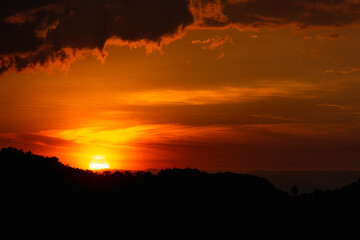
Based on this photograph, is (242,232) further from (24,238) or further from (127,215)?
(24,238)

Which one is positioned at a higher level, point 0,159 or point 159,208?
point 0,159

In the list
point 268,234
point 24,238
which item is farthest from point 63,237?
point 268,234

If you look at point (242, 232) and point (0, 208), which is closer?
point (0, 208)

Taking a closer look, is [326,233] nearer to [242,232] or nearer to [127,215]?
[242,232]

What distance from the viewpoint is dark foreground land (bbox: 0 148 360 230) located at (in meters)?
124

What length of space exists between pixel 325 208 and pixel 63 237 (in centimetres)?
5702

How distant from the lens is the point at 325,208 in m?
141

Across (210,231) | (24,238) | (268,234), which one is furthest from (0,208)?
(268,234)

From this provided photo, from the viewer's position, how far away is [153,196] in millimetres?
140750

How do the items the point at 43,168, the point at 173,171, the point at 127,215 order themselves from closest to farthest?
the point at 127,215, the point at 43,168, the point at 173,171

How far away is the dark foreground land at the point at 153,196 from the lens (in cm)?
12438

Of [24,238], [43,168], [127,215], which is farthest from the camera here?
[43,168]

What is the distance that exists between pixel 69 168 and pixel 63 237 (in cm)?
3368

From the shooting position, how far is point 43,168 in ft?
455
